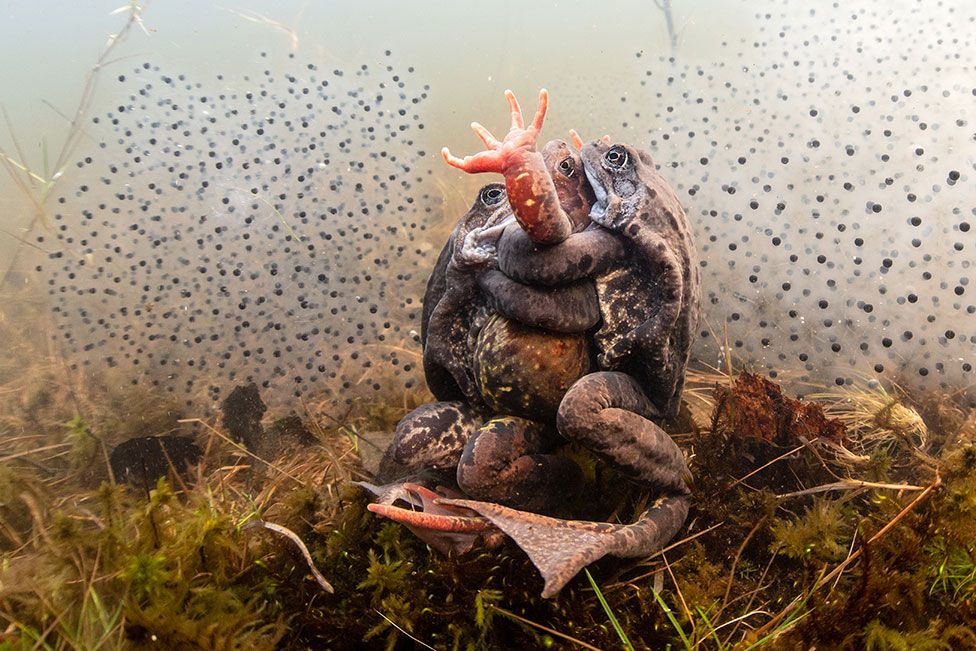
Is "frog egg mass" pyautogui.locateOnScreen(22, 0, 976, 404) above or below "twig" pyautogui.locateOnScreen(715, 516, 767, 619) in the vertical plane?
above

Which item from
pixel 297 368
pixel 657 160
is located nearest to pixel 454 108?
pixel 657 160

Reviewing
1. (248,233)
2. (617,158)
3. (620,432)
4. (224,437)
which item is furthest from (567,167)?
(224,437)

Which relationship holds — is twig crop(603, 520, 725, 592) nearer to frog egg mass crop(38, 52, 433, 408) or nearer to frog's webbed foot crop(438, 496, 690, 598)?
frog's webbed foot crop(438, 496, 690, 598)

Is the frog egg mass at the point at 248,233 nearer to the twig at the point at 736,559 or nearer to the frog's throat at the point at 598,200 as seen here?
the frog's throat at the point at 598,200

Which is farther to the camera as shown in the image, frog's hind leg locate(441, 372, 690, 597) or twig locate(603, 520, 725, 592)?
twig locate(603, 520, 725, 592)

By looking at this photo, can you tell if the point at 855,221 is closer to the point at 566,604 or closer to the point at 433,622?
the point at 566,604

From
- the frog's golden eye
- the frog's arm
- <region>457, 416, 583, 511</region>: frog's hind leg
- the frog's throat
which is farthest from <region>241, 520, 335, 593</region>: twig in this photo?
the frog's golden eye

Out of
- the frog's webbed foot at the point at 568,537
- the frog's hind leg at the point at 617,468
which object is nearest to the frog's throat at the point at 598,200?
the frog's hind leg at the point at 617,468
